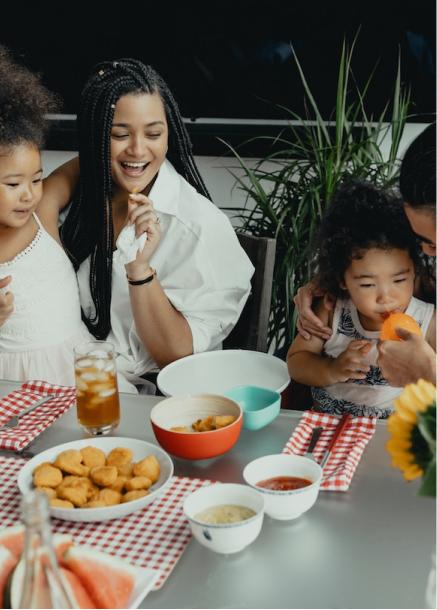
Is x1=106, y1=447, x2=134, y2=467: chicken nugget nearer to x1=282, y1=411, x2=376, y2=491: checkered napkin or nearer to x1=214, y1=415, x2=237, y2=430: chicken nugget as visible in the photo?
x1=214, y1=415, x2=237, y2=430: chicken nugget

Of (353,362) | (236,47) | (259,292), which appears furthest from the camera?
(236,47)

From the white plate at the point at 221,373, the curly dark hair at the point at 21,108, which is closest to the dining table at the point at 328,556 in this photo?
the white plate at the point at 221,373

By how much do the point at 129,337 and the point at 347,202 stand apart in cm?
70

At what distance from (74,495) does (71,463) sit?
80 mm

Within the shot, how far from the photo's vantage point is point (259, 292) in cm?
→ 195

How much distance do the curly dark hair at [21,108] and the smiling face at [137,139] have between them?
20cm

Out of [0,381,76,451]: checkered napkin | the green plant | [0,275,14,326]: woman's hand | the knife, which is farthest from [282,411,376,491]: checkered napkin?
the green plant

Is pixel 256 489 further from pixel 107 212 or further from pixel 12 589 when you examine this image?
pixel 107 212

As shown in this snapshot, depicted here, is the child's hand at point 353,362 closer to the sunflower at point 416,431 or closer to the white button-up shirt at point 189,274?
the white button-up shirt at point 189,274

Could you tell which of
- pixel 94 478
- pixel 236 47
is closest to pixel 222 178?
pixel 236 47

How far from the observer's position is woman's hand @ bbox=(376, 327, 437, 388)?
1394 mm

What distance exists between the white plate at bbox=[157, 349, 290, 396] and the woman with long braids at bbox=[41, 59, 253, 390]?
0.79 ft

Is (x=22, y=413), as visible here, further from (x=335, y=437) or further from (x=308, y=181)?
(x=308, y=181)

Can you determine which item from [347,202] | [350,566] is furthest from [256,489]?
[347,202]
